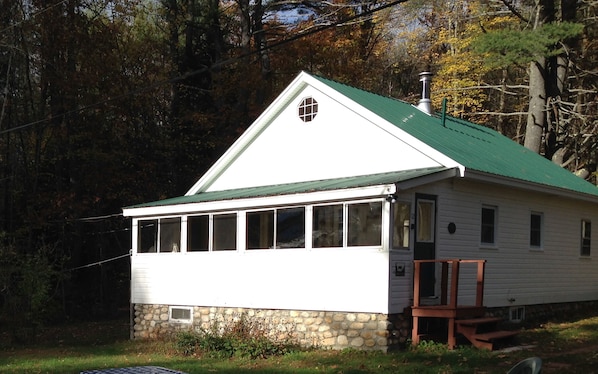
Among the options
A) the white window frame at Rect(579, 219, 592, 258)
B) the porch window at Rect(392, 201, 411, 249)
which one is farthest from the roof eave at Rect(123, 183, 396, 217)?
the white window frame at Rect(579, 219, 592, 258)

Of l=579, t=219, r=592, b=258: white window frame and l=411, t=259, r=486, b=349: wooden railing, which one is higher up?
l=579, t=219, r=592, b=258: white window frame

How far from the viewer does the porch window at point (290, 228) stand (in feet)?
40.9

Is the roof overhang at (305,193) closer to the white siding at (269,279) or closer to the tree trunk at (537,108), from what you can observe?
the white siding at (269,279)

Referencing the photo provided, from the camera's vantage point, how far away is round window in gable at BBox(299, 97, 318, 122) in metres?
14.6

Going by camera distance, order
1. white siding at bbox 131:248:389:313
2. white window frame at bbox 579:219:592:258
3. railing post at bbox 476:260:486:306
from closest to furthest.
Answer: white siding at bbox 131:248:389:313 → railing post at bbox 476:260:486:306 → white window frame at bbox 579:219:592:258

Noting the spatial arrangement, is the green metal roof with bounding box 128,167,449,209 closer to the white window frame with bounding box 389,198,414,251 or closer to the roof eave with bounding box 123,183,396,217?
the roof eave with bounding box 123,183,396,217

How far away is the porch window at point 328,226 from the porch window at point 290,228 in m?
0.34

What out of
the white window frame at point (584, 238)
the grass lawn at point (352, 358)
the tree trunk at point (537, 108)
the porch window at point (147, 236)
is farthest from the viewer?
the tree trunk at point (537, 108)

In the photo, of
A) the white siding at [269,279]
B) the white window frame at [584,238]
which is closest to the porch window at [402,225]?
the white siding at [269,279]

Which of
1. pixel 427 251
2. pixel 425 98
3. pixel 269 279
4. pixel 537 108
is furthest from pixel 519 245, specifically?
pixel 537 108

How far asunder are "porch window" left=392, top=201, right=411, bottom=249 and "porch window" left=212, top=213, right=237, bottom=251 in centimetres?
397

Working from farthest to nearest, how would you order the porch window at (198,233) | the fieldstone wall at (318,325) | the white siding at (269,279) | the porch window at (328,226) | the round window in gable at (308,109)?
the round window in gable at (308,109)
the porch window at (198,233)
the porch window at (328,226)
the white siding at (269,279)
the fieldstone wall at (318,325)

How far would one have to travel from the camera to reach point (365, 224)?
1142 centimetres

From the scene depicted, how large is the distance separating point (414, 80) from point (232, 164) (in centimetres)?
1696
